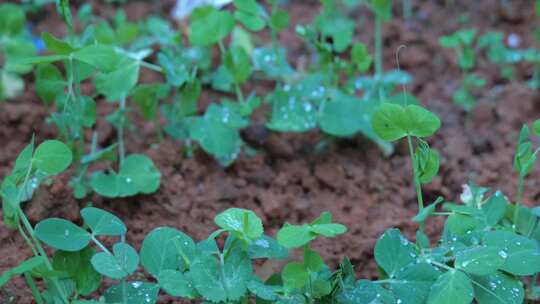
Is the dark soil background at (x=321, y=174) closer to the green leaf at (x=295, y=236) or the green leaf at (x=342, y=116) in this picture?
the green leaf at (x=342, y=116)

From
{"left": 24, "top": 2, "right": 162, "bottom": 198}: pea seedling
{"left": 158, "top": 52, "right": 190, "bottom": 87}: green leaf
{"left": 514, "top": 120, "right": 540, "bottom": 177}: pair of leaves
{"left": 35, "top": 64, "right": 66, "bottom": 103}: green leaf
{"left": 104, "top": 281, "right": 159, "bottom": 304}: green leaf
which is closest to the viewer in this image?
{"left": 104, "top": 281, "right": 159, "bottom": 304}: green leaf

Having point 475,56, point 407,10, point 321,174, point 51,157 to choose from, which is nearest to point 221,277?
point 51,157

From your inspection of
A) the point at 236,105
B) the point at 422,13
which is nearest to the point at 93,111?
the point at 236,105

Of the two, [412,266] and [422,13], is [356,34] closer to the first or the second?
[422,13]

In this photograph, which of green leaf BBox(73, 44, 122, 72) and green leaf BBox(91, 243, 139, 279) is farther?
green leaf BBox(73, 44, 122, 72)

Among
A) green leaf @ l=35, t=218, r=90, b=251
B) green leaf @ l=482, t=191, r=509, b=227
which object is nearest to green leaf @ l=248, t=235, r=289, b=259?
green leaf @ l=35, t=218, r=90, b=251

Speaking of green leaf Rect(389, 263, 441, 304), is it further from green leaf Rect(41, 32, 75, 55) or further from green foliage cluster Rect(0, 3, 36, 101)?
green foliage cluster Rect(0, 3, 36, 101)

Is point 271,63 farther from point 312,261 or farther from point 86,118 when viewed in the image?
point 312,261
